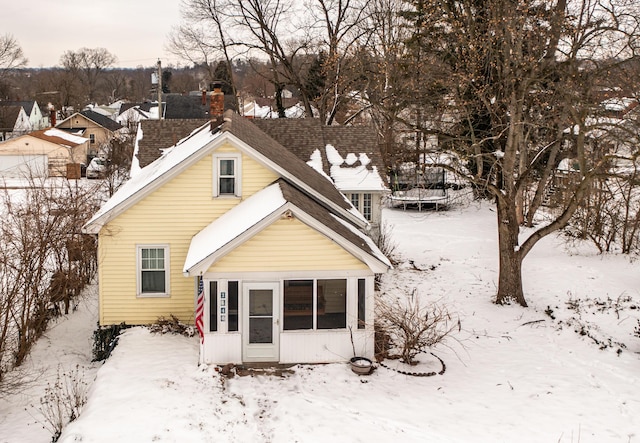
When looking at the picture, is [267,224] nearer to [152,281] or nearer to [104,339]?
→ [152,281]

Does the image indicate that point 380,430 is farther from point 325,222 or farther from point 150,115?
point 150,115

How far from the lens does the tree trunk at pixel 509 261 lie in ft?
62.5

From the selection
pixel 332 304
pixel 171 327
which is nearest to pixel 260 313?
pixel 332 304

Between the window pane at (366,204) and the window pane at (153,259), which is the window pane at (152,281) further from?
the window pane at (366,204)

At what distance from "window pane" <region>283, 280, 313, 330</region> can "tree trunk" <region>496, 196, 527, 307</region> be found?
7.69m

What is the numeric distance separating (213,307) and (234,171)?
13.4ft

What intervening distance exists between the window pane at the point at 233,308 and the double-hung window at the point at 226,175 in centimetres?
324

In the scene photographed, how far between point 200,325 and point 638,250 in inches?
732

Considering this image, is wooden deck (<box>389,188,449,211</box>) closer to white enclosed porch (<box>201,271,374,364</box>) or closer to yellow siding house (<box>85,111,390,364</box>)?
yellow siding house (<box>85,111,390,364</box>)

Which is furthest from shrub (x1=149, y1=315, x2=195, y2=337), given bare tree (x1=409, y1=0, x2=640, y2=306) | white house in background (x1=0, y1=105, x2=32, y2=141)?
white house in background (x1=0, y1=105, x2=32, y2=141)

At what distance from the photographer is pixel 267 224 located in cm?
1412

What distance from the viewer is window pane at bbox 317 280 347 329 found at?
14.7m

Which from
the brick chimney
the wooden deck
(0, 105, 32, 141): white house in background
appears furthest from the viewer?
(0, 105, 32, 141): white house in background

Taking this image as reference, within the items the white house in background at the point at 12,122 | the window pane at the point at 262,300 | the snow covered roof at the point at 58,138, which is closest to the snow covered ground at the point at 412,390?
the window pane at the point at 262,300
